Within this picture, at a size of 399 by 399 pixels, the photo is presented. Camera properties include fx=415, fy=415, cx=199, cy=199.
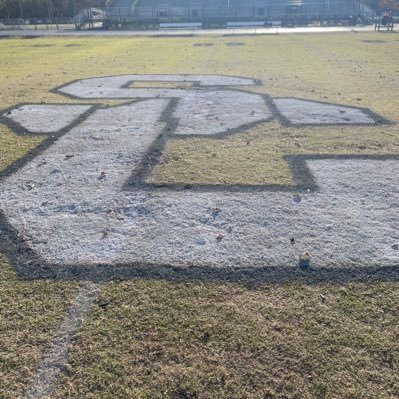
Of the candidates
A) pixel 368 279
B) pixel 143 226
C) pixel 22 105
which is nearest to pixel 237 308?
pixel 368 279

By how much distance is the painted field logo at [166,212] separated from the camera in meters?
3.83

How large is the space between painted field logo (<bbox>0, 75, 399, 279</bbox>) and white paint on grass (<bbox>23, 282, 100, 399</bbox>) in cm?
31

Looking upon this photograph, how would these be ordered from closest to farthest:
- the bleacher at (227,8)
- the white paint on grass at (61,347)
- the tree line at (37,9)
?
1. the white paint on grass at (61,347)
2. the tree line at (37,9)
3. the bleacher at (227,8)

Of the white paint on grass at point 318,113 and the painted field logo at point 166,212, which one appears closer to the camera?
the painted field logo at point 166,212

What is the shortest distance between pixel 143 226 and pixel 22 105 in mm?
6941

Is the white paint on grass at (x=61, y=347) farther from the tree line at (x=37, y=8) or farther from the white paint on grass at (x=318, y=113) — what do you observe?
the tree line at (x=37, y=8)

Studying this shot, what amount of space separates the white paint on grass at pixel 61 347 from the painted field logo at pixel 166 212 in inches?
12.2

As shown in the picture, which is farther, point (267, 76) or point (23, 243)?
point (267, 76)

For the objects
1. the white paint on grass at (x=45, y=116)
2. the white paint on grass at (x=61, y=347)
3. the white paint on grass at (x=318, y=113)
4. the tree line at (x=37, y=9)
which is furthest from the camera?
the tree line at (x=37, y=9)

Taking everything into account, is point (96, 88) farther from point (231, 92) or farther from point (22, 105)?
point (231, 92)

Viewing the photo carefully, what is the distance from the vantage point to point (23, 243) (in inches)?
160

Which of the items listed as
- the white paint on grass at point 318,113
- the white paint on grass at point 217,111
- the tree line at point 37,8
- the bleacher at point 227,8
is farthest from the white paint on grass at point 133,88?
the bleacher at point 227,8

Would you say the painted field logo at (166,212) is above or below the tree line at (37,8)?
below

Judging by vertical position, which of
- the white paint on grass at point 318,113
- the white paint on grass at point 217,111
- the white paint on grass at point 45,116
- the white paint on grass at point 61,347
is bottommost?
the white paint on grass at point 318,113
